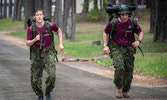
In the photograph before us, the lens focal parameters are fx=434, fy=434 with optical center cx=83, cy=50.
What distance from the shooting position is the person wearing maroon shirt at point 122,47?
29.4 ft

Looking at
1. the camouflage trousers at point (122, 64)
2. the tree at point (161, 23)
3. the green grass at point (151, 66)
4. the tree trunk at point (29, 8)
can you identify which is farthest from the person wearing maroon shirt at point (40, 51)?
the tree trunk at point (29, 8)

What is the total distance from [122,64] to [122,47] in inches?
14.6

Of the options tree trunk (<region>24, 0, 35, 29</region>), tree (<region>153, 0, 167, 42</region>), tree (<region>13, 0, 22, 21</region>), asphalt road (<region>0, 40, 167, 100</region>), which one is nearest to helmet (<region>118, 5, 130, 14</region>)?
asphalt road (<region>0, 40, 167, 100</region>)

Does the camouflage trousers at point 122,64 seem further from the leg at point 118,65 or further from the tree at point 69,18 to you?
the tree at point 69,18

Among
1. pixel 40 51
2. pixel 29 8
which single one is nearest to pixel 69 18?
pixel 29 8

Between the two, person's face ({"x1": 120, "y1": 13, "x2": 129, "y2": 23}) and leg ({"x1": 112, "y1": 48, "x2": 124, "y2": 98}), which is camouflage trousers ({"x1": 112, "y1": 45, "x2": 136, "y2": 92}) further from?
person's face ({"x1": 120, "y1": 13, "x2": 129, "y2": 23})

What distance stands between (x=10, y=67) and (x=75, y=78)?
4003mm

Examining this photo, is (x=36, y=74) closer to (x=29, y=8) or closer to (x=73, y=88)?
(x=73, y=88)

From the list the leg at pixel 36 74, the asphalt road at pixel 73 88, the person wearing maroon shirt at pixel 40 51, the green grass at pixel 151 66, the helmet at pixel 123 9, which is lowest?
the green grass at pixel 151 66

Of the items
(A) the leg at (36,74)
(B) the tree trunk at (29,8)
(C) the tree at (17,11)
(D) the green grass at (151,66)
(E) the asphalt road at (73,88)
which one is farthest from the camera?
(C) the tree at (17,11)

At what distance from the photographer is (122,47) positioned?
358 inches

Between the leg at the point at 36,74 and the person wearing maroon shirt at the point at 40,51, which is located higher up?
the person wearing maroon shirt at the point at 40,51

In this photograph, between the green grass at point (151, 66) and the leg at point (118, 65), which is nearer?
the leg at point (118, 65)

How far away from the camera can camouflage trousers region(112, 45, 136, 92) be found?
29.5ft
